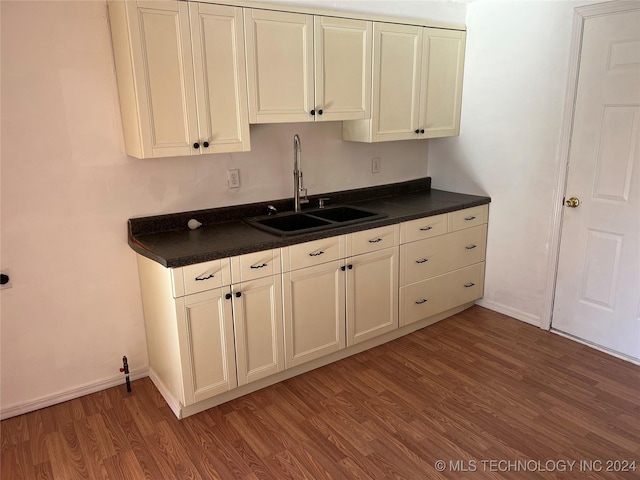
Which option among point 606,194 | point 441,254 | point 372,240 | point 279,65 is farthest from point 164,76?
point 606,194

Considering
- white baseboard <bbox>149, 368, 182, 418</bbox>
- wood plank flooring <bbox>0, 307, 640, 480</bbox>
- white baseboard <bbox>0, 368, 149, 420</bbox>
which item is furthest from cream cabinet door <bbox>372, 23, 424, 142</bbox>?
white baseboard <bbox>0, 368, 149, 420</bbox>

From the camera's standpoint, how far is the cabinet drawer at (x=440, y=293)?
3.31m

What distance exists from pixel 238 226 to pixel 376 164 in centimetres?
130

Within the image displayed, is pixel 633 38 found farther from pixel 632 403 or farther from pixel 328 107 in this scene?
pixel 632 403

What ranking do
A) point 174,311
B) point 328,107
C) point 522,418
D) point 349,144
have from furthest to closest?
point 349,144, point 328,107, point 522,418, point 174,311

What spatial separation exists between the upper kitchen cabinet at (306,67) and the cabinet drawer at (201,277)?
32.5 inches

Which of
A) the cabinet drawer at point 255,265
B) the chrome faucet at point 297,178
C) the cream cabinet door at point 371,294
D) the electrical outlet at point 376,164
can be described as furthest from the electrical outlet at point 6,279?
the electrical outlet at point 376,164

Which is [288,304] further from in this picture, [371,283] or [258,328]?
[371,283]

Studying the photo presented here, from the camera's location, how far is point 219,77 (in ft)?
8.13

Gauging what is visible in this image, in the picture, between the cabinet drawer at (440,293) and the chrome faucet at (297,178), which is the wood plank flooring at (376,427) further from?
the chrome faucet at (297,178)

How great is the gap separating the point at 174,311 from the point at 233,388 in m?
0.59

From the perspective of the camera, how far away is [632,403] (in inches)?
102

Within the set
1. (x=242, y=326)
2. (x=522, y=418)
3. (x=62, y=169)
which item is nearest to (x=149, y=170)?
(x=62, y=169)

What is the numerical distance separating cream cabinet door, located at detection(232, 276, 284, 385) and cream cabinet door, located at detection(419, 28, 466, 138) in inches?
65.7
